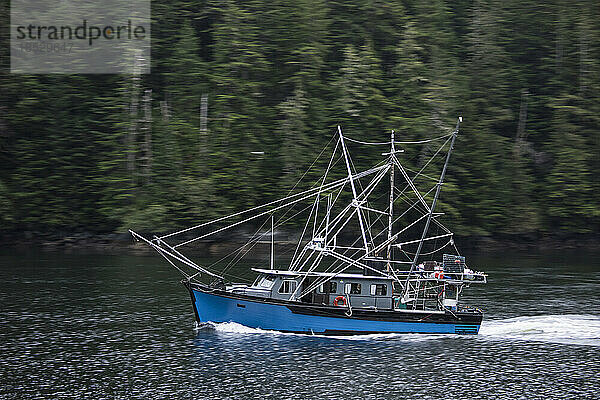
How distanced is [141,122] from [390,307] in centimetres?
6715

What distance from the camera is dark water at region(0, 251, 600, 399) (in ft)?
149

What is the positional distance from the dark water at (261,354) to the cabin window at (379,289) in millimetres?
3213

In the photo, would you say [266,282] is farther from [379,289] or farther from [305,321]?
[379,289]

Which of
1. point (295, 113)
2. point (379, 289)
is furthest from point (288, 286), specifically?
point (295, 113)

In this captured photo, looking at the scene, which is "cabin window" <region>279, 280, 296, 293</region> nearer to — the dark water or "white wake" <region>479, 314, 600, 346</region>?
the dark water

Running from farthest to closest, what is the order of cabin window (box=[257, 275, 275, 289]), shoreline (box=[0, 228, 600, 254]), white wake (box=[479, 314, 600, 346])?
shoreline (box=[0, 228, 600, 254]), white wake (box=[479, 314, 600, 346]), cabin window (box=[257, 275, 275, 289])

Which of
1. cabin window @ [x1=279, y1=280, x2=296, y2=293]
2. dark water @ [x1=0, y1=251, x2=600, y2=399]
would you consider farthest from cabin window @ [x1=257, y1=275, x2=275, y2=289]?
dark water @ [x1=0, y1=251, x2=600, y2=399]

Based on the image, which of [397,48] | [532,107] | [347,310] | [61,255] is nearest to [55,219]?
[61,255]

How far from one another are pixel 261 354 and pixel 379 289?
9951mm

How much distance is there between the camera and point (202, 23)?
129000 millimetres

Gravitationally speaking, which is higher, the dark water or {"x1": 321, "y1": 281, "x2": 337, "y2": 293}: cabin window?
{"x1": 321, "y1": 281, "x2": 337, "y2": 293}: cabin window

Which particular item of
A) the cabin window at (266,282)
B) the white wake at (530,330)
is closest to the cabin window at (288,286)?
the cabin window at (266,282)

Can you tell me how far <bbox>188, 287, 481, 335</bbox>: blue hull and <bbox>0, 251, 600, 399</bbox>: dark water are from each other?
70 cm

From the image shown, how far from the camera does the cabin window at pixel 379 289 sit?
55.7 meters
